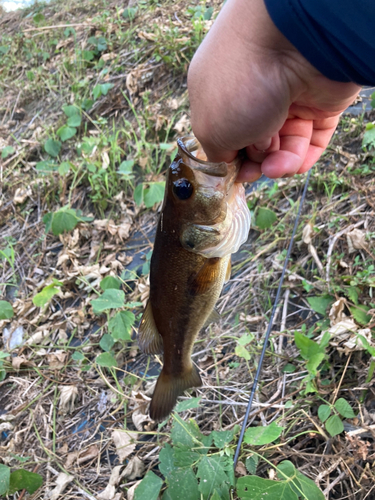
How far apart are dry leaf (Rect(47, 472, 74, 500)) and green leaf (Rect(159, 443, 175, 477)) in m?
0.89

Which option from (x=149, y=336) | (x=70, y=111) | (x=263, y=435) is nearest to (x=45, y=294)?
(x=149, y=336)

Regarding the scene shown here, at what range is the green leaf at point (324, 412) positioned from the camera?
5.81ft

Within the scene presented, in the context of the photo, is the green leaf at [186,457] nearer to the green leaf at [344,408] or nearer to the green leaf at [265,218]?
the green leaf at [344,408]

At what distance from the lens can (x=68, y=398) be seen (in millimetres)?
2770

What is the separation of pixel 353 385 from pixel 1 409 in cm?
272

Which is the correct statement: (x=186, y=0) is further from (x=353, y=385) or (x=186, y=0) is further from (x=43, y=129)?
(x=353, y=385)

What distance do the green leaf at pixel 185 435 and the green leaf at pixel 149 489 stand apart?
0.23 meters

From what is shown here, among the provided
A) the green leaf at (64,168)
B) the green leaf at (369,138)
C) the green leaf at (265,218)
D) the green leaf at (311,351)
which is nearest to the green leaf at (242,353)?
the green leaf at (311,351)

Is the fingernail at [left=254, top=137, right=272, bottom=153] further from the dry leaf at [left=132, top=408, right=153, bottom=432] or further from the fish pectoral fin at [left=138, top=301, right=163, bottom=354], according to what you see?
the dry leaf at [left=132, top=408, right=153, bottom=432]

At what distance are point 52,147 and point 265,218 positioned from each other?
3.25 meters

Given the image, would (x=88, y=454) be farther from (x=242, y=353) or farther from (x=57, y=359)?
(x=242, y=353)

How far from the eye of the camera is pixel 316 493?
142 centimetres

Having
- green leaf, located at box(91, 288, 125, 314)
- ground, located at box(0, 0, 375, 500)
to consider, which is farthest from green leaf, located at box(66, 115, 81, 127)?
green leaf, located at box(91, 288, 125, 314)

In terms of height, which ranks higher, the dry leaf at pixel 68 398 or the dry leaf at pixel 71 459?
the dry leaf at pixel 68 398
